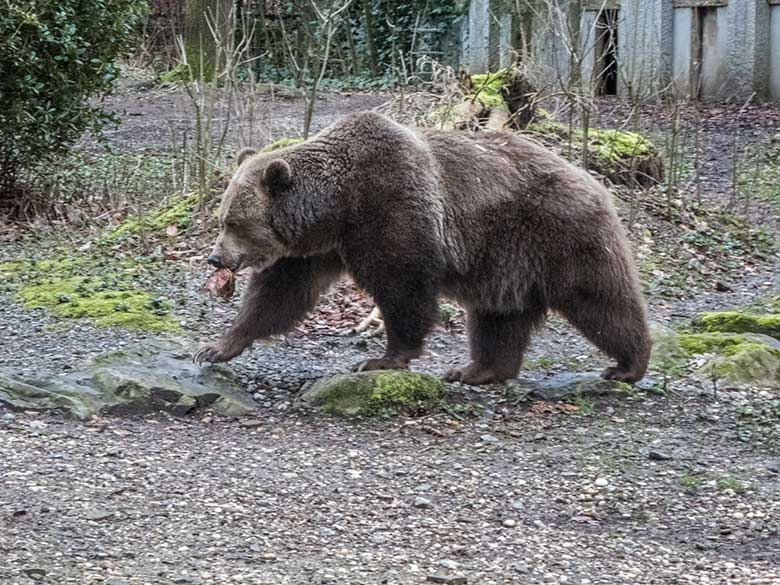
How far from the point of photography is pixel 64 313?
879 centimetres

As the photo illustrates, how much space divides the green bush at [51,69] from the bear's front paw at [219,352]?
17.8 ft

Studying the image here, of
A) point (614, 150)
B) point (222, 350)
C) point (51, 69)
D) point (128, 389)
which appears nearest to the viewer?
point (128, 389)

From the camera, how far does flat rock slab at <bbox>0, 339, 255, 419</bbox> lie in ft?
21.1

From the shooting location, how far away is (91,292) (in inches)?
367

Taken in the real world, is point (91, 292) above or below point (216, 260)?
below

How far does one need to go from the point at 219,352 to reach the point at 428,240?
4.60 ft

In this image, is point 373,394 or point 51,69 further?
point 51,69

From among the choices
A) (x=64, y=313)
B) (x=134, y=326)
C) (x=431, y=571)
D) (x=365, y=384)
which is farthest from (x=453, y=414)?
(x=64, y=313)

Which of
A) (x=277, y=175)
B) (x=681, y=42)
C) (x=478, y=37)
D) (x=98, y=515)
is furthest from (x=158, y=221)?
(x=478, y=37)

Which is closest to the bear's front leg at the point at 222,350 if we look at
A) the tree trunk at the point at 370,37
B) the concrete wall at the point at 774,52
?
the concrete wall at the point at 774,52

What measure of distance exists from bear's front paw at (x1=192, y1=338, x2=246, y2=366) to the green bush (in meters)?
5.41

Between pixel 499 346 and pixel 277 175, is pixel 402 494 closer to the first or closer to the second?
pixel 499 346

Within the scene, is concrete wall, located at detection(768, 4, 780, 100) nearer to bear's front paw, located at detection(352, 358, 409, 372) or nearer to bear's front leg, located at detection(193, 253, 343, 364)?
bear's front leg, located at detection(193, 253, 343, 364)

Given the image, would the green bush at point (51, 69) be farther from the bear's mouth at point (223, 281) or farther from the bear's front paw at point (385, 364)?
the bear's front paw at point (385, 364)
